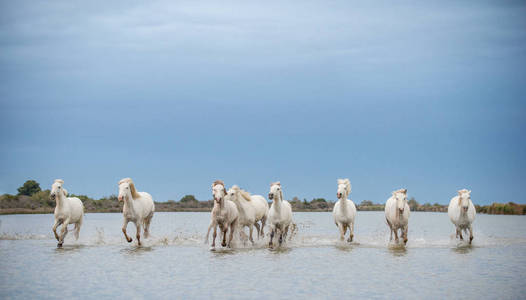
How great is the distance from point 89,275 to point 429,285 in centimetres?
781

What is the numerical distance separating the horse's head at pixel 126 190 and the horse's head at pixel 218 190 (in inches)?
118

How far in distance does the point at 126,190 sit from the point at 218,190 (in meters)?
3.29

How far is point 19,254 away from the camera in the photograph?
18031 millimetres

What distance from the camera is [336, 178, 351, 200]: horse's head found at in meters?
20.3

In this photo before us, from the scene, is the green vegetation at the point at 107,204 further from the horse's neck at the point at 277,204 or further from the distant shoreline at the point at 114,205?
the horse's neck at the point at 277,204

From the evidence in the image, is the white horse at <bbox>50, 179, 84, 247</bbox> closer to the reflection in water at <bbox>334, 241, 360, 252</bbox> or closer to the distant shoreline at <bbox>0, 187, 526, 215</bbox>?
the reflection in water at <bbox>334, 241, 360, 252</bbox>

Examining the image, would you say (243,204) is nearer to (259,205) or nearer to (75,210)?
(259,205)

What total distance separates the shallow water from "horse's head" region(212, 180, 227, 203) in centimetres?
175

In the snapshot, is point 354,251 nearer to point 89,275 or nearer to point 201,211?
point 89,275

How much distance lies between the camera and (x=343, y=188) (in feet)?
67.2

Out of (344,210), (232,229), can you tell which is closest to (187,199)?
(344,210)

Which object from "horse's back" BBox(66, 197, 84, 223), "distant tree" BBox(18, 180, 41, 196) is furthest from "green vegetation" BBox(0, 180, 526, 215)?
"horse's back" BBox(66, 197, 84, 223)

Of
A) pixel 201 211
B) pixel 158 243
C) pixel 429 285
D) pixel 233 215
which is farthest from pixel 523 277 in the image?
pixel 201 211

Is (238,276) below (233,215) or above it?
below
